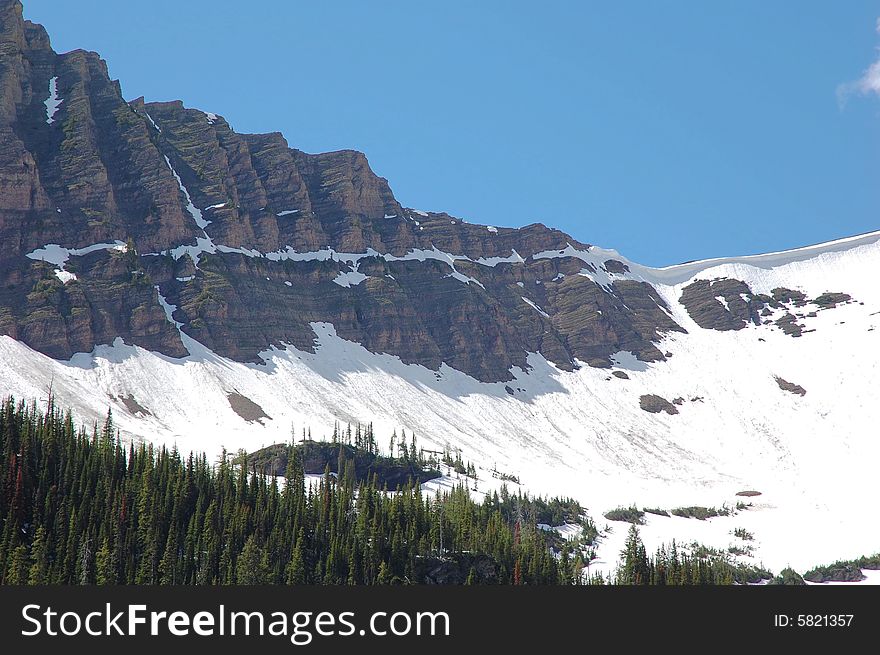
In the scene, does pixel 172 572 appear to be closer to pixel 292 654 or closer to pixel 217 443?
pixel 292 654

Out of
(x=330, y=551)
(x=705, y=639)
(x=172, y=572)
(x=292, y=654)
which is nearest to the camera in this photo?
(x=292, y=654)

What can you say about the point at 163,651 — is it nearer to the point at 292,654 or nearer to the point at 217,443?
the point at 292,654

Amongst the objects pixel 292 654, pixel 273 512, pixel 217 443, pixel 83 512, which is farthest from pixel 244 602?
pixel 217 443

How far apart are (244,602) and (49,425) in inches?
3791

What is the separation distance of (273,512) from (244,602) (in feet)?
260

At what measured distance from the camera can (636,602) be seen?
42219 mm

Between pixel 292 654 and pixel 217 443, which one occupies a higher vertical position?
pixel 217 443

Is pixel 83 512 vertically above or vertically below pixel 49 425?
below

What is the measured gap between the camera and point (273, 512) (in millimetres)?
118250

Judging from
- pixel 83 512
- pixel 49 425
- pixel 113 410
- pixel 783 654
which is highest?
pixel 113 410

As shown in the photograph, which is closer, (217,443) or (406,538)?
(406,538)

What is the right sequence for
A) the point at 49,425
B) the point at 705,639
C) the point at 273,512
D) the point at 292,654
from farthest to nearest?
the point at 49,425 < the point at 273,512 < the point at 705,639 < the point at 292,654

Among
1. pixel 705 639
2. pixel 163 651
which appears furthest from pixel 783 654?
pixel 163 651

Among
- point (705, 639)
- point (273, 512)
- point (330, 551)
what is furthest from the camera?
point (273, 512)
